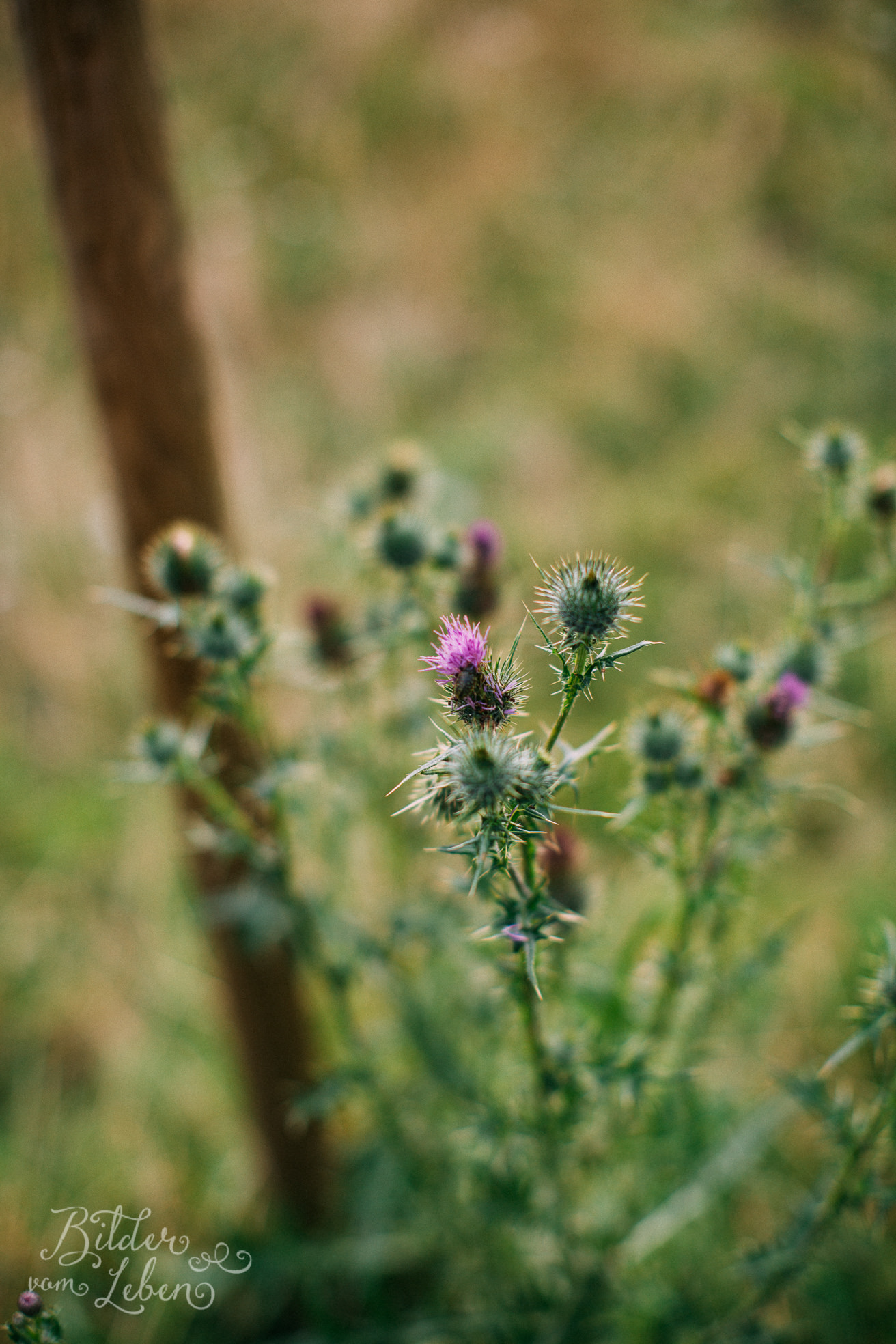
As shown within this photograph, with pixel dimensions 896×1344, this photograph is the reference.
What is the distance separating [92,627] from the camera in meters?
4.06

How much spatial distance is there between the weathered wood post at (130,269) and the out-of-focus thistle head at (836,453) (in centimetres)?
112

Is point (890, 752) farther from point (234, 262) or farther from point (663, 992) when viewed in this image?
point (234, 262)

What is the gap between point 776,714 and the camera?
46.8 inches

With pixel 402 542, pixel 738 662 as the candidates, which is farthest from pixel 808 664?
pixel 402 542

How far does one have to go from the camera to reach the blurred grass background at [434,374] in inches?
103

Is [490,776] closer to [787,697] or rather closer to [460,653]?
[460,653]

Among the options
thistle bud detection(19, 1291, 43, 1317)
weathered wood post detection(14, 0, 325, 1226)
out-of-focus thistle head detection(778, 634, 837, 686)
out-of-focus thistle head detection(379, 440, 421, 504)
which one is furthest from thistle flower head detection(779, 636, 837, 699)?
thistle bud detection(19, 1291, 43, 1317)

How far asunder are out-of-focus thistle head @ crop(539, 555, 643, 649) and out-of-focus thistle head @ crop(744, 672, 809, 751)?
461 mm

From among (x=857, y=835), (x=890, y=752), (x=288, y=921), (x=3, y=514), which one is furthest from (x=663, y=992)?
(x=3, y=514)

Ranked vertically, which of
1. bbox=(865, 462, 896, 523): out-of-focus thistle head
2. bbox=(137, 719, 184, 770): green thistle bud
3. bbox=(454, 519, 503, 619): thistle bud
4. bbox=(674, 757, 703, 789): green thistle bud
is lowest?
bbox=(674, 757, 703, 789): green thistle bud

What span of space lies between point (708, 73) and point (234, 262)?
14.4ft

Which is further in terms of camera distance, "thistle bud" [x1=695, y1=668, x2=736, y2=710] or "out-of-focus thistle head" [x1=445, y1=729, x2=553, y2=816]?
"thistle bud" [x1=695, y1=668, x2=736, y2=710]

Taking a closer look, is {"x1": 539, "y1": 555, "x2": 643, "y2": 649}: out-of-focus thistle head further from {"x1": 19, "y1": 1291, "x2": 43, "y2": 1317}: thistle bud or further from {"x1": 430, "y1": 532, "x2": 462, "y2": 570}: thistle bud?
{"x1": 19, "y1": 1291, "x2": 43, "y2": 1317}: thistle bud

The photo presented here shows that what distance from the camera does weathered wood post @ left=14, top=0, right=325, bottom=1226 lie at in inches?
50.6
